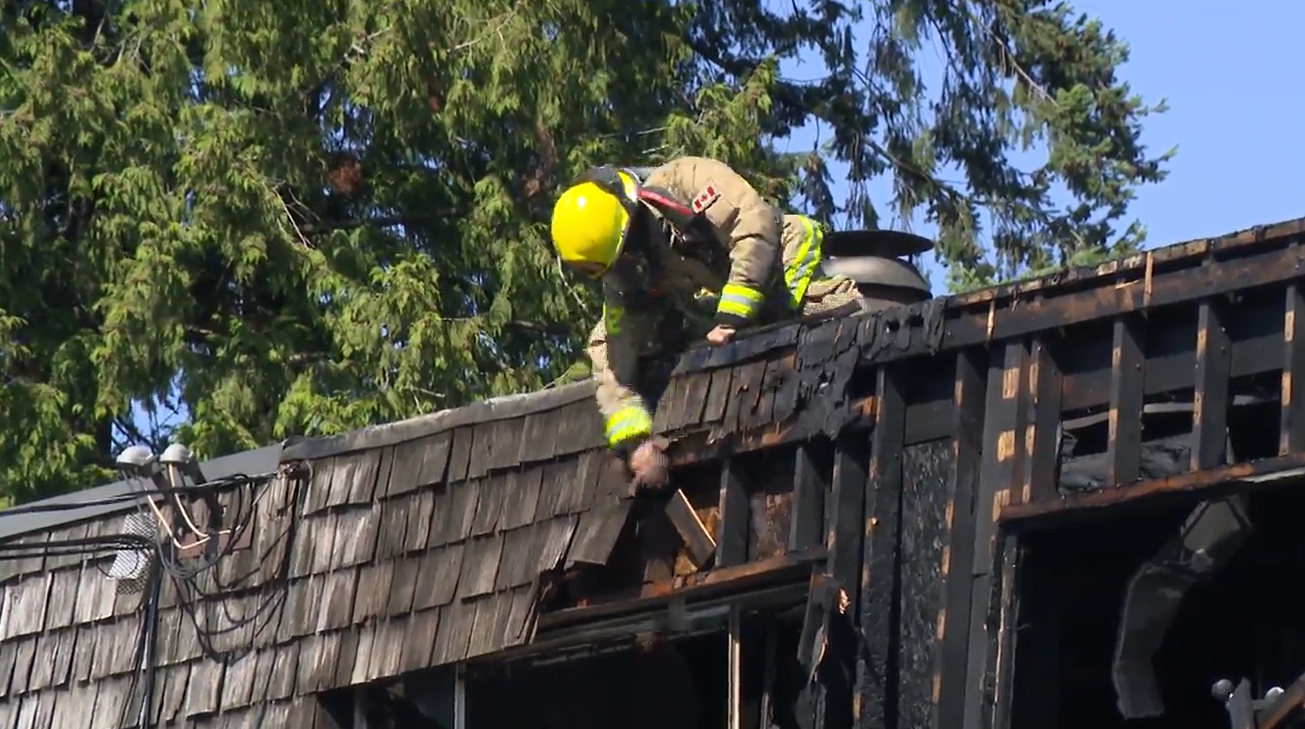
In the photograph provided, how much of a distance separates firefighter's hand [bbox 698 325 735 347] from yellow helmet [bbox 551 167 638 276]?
56 cm

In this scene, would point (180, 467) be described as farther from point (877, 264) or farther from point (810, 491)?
point (810, 491)

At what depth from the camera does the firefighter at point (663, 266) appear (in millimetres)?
10633

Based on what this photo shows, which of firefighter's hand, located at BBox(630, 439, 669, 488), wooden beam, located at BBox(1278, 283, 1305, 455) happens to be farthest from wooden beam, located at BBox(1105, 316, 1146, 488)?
firefighter's hand, located at BBox(630, 439, 669, 488)

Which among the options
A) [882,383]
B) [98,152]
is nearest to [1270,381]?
[882,383]

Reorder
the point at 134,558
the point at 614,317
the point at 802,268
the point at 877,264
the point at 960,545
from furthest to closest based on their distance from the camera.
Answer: the point at 134,558 < the point at 877,264 < the point at 802,268 < the point at 614,317 < the point at 960,545

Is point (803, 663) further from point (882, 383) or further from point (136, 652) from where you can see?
point (136, 652)

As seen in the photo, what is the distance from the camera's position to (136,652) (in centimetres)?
1298

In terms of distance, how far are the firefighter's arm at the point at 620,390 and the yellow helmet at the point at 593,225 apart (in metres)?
0.26

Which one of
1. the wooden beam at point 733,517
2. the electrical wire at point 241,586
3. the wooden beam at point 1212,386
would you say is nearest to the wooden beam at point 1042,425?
the wooden beam at point 1212,386

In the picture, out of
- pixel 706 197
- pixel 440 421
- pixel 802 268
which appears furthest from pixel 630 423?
pixel 440 421

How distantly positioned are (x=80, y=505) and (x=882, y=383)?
5725 mm

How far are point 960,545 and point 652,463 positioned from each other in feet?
5.76

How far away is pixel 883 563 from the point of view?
31.1ft

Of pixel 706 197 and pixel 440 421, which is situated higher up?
pixel 706 197
